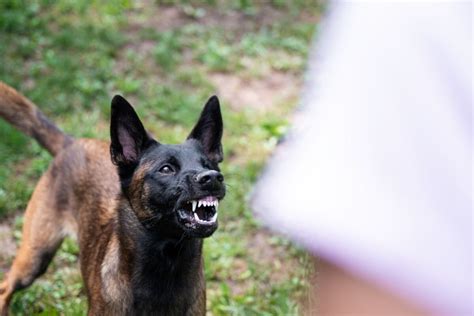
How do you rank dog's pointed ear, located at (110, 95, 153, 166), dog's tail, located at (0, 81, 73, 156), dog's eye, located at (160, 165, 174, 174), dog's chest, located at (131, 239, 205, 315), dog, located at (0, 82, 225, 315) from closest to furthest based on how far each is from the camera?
dog, located at (0, 82, 225, 315), dog's eye, located at (160, 165, 174, 174), dog's chest, located at (131, 239, 205, 315), dog's pointed ear, located at (110, 95, 153, 166), dog's tail, located at (0, 81, 73, 156)

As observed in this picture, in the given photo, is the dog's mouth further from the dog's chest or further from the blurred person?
the blurred person

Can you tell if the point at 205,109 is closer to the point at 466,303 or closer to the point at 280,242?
the point at 280,242

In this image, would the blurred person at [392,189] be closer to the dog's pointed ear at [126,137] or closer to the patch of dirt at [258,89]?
the dog's pointed ear at [126,137]

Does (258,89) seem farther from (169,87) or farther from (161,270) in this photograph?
(161,270)

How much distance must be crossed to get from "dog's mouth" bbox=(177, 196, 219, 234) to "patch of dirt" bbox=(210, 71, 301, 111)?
165 inches

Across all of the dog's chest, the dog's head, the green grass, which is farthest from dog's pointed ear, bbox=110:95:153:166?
the green grass

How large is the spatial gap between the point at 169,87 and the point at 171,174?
4250mm

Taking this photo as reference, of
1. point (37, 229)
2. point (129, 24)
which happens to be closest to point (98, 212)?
point (37, 229)

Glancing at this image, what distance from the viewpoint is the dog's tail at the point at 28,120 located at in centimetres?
461

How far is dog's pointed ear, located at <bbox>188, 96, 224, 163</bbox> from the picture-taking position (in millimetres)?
3941

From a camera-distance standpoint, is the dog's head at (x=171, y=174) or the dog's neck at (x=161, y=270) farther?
the dog's neck at (x=161, y=270)

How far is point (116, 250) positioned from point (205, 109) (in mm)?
897

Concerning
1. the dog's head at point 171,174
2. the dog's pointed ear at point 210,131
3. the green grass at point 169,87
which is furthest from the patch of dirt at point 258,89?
the dog's head at point 171,174

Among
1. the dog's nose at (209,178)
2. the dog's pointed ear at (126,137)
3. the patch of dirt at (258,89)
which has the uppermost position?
the patch of dirt at (258,89)
